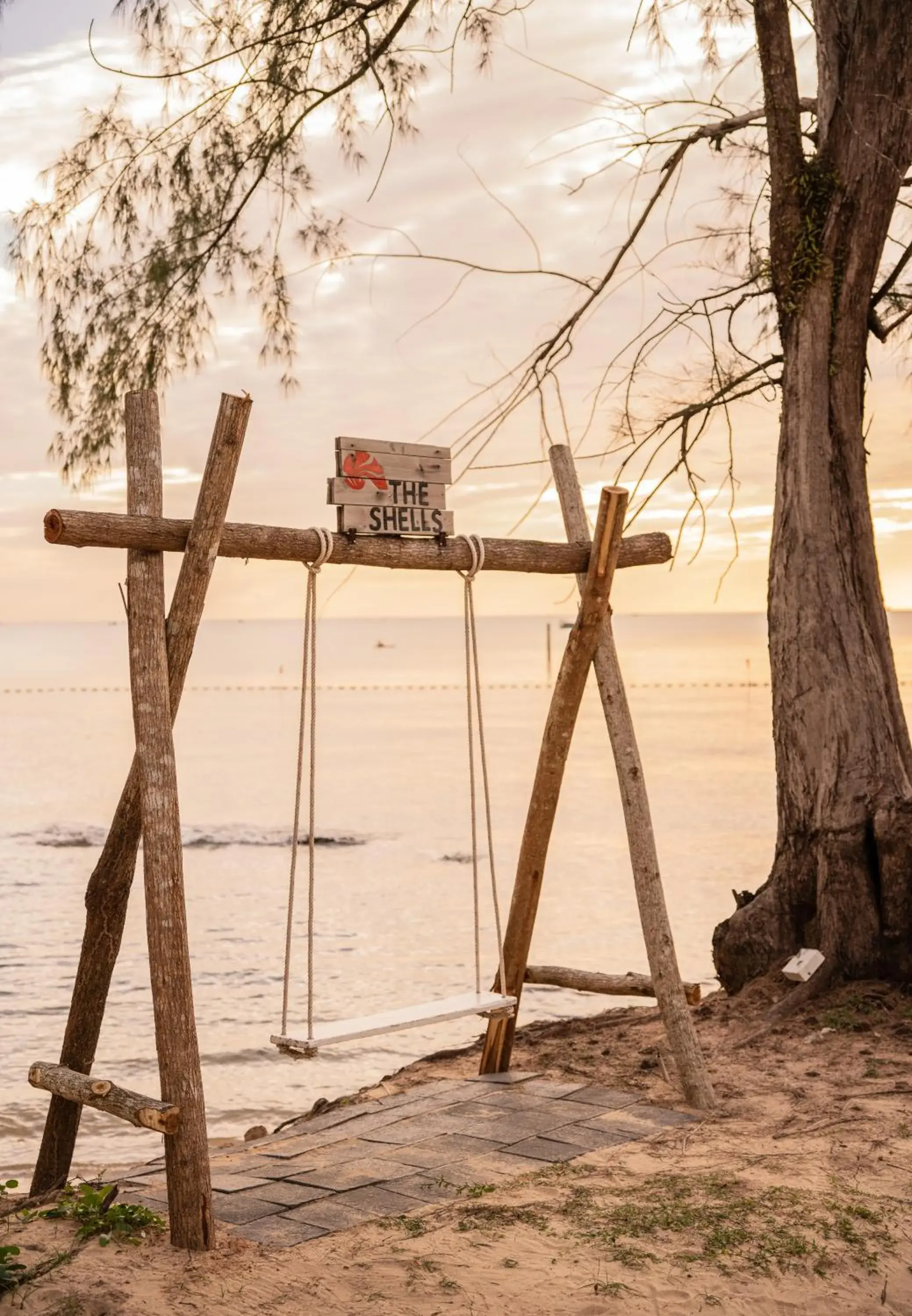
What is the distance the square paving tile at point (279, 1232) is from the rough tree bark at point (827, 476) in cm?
325

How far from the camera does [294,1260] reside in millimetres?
3543

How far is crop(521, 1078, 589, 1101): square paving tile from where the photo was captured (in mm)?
5191

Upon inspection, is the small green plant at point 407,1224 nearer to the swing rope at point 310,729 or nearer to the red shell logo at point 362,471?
the swing rope at point 310,729

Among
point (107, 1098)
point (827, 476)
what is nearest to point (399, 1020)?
point (107, 1098)

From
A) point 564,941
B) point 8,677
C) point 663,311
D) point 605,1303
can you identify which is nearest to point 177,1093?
point 605,1303

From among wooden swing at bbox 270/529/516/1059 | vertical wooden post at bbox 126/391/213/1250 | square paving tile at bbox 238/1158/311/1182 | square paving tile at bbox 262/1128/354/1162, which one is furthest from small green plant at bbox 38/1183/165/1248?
square paving tile at bbox 262/1128/354/1162

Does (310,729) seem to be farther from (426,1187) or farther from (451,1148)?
(451,1148)

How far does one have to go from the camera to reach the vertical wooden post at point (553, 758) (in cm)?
515

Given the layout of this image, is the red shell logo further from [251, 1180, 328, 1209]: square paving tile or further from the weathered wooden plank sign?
[251, 1180, 328, 1209]: square paving tile

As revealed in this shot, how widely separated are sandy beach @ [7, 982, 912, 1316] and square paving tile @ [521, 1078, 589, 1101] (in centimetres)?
58

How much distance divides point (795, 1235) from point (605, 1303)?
66 centimetres

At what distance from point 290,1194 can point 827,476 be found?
4093 millimetres

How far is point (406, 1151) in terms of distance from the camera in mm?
4523

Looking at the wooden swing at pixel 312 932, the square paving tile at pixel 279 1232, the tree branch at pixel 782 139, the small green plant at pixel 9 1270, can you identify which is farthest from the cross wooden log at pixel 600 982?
the tree branch at pixel 782 139
